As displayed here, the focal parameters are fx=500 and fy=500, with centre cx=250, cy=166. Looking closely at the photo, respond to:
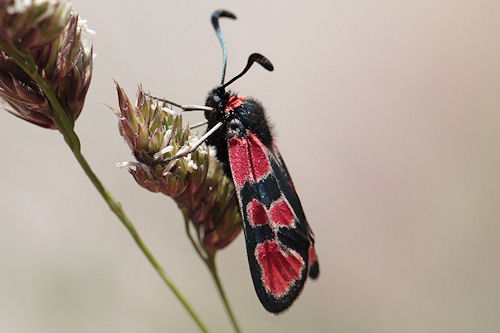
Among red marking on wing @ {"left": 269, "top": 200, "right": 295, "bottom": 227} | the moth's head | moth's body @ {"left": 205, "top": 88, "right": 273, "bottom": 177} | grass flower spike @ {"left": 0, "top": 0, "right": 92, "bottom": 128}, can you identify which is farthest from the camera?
the moth's head

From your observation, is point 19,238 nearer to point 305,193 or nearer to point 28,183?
point 28,183

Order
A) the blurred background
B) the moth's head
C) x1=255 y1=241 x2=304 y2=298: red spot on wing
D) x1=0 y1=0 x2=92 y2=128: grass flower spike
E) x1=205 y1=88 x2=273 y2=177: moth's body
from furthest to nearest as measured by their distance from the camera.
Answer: the blurred background, the moth's head, x1=205 y1=88 x2=273 y2=177: moth's body, x1=255 y1=241 x2=304 y2=298: red spot on wing, x1=0 y1=0 x2=92 y2=128: grass flower spike

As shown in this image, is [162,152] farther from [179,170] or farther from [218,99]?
[218,99]

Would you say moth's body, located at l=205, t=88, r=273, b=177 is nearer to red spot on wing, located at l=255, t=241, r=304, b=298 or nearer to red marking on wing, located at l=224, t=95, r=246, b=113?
red marking on wing, located at l=224, t=95, r=246, b=113

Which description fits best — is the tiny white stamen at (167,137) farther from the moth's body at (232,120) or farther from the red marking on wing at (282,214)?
the red marking on wing at (282,214)

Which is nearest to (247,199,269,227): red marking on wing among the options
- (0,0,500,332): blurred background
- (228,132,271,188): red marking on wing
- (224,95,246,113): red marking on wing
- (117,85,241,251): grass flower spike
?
(228,132,271,188): red marking on wing

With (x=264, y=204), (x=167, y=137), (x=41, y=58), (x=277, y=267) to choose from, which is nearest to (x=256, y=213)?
(x=264, y=204)
